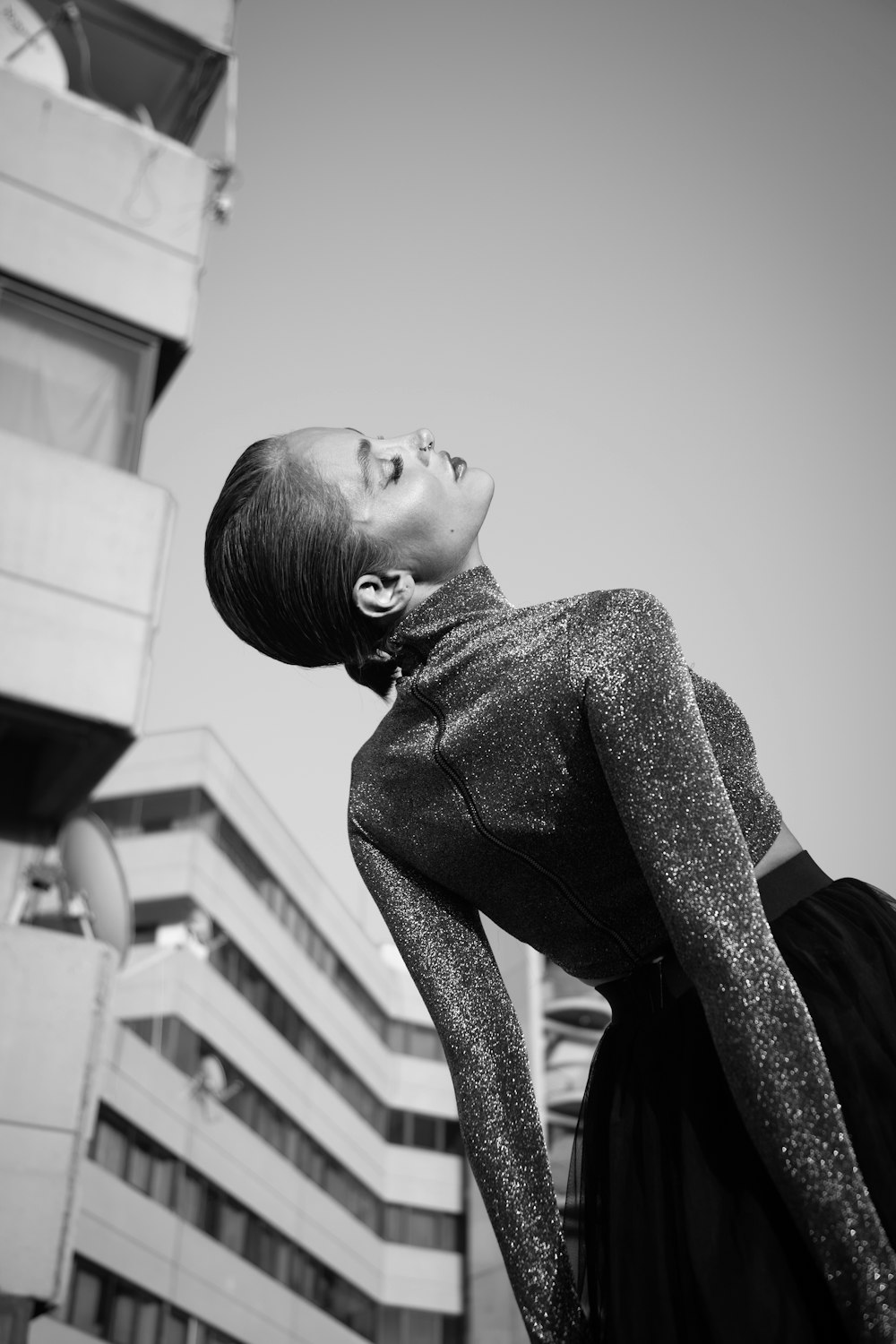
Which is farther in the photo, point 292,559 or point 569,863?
point 292,559

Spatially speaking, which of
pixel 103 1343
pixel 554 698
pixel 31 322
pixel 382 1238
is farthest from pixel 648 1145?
pixel 382 1238

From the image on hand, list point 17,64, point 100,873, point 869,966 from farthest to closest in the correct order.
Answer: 1. point 17,64
2. point 100,873
3. point 869,966

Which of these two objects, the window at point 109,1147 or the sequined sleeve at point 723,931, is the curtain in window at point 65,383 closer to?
the sequined sleeve at point 723,931

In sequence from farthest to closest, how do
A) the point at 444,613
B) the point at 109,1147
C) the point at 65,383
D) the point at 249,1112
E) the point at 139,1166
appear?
the point at 249,1112 < the point at 139,1166 < the point at 109,1147 < the point at 65,383 < the point at 444,613

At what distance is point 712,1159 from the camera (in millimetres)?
935

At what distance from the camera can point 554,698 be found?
1.05m

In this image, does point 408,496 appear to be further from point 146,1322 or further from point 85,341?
point 146,1322

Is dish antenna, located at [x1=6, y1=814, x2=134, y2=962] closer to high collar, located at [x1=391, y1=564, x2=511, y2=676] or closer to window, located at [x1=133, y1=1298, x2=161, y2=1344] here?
high collar, located at [x1=391, y1=564, x2=511, y2=676]

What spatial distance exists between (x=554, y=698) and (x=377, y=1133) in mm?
30841

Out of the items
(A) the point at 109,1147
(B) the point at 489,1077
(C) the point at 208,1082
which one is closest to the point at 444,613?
(B) the point at 489,1077

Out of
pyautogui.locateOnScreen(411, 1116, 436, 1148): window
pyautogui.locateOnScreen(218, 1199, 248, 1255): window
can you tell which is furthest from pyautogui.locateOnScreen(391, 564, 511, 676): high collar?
pyautogui.locateOnScreen(411, 1116, 436, 1148): window

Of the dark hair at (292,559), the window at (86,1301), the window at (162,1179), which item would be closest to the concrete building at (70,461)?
the dark hair at (292,559)

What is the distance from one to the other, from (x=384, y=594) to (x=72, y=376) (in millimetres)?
7276

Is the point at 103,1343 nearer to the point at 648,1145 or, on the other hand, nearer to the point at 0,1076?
the point at 0,1076
